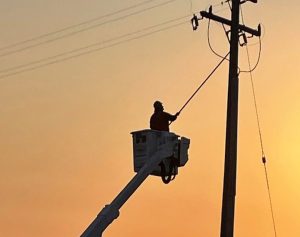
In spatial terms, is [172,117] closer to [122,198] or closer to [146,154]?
[146,154]

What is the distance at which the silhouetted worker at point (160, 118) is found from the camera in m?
46.0

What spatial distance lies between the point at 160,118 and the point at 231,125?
2124mm

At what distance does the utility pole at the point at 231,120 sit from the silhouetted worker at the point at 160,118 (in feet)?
5.69

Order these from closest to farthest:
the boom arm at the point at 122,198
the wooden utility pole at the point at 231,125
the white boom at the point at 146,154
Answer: the boom arm at the point at 122,198 → the white boom at the point at 146,154 → the wooden utility pole at the point at 231,125

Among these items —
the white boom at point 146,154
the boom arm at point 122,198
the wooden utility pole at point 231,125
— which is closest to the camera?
the boom arm at point 122,198

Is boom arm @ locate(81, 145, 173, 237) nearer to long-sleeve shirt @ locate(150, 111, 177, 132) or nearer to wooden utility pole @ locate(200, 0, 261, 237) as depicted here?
long-sleeve shirt @ locate(150, 111, 177, 132)

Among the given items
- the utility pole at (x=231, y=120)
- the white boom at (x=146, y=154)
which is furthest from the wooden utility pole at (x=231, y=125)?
the white boom at (x=146, y=154)

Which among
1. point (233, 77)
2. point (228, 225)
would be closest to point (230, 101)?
point (233, 77)

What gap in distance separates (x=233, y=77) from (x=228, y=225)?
14.9 feet

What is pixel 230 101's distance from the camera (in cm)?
4659

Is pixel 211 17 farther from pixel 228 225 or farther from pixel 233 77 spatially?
pixel 228 225

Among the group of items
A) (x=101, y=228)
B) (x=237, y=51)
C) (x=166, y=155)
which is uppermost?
(x=237, y=51)

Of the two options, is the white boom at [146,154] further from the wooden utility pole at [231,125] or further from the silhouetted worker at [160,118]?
the wooden utility pole at [231,125]

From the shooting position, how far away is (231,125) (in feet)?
152
